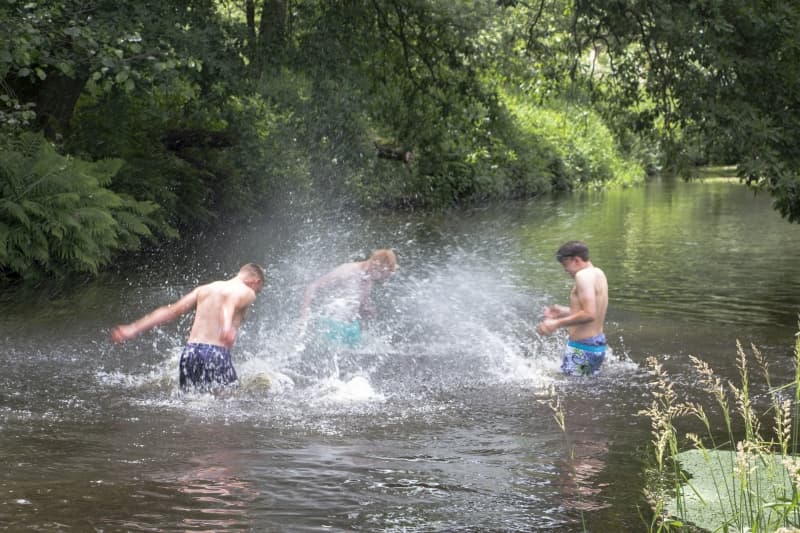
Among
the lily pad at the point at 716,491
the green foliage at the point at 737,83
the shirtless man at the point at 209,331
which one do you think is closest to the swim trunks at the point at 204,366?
the shirtless man at the point at 209,331

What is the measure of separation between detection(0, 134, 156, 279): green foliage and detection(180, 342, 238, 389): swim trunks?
20.9 ft

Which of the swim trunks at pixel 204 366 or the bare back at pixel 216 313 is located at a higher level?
the bare back at pixel 216 313

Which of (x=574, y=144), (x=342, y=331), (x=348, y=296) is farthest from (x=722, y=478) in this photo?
(x=574, y=144)

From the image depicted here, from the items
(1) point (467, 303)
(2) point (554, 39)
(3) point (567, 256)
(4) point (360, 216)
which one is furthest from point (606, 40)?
(4) point (360, 216)

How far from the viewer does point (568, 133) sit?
44.6 m

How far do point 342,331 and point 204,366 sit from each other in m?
2.01

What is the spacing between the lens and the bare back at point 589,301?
9.60 metres

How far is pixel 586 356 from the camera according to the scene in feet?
32.0

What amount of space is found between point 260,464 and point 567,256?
409 centimetres

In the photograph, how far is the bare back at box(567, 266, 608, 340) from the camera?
9602mm

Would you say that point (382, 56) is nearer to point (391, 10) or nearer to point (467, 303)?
point (391, 10)

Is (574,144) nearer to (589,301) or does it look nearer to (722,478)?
(589,301)

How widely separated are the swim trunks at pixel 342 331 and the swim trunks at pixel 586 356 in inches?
85.8

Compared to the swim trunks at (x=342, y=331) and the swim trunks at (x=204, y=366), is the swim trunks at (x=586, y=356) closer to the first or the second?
the swim trunks at (x=342, y=331)
